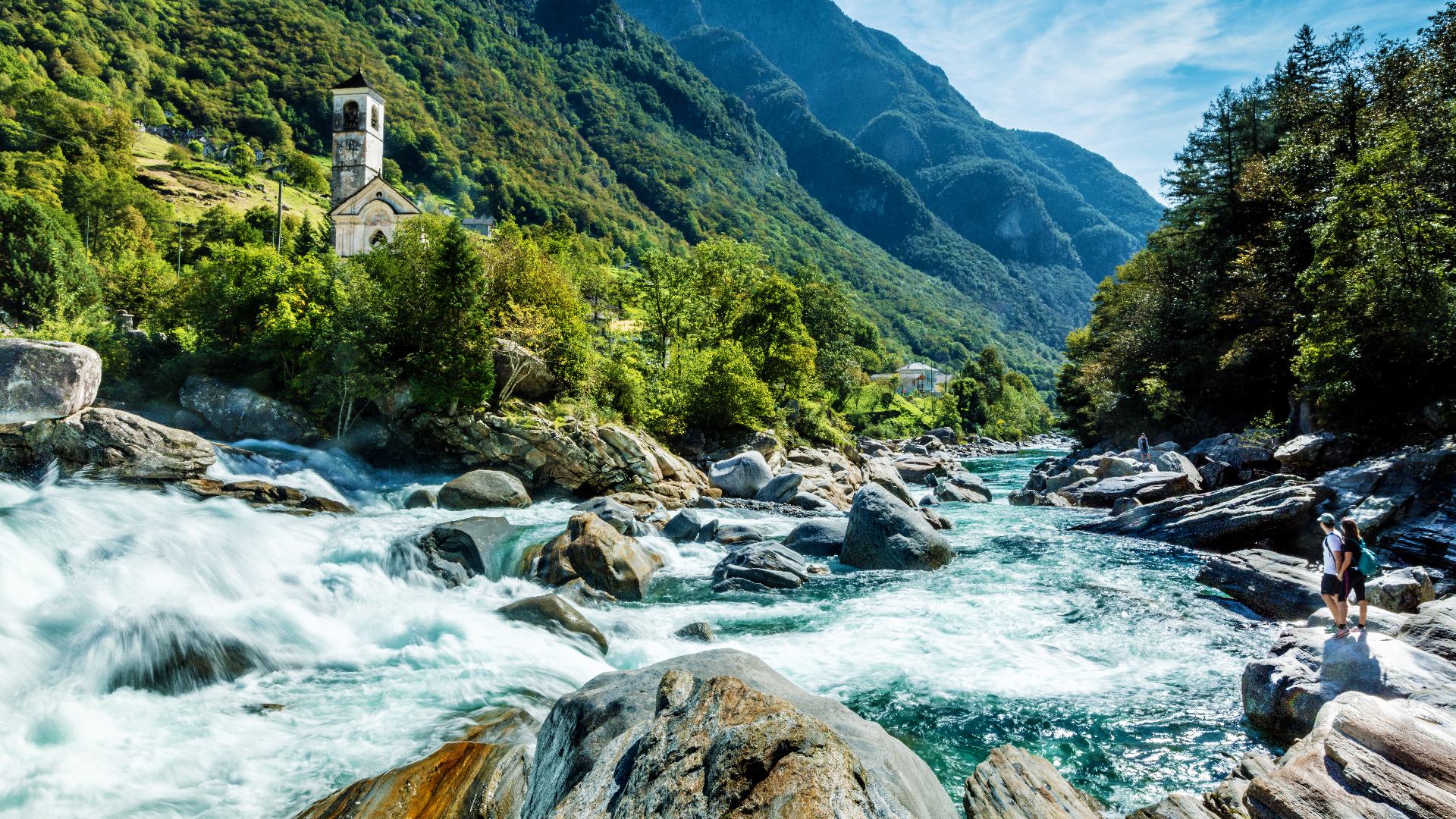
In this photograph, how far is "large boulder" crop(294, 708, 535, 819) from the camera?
210 inches

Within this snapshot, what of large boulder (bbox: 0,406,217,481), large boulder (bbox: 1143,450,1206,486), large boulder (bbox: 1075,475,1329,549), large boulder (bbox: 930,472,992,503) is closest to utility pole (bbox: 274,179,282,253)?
large boulder (bbox: 0,406,217,481)

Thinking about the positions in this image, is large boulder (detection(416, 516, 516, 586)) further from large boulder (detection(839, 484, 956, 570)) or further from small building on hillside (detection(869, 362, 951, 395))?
small building on hillside (detection(869, 362, 951, 395))

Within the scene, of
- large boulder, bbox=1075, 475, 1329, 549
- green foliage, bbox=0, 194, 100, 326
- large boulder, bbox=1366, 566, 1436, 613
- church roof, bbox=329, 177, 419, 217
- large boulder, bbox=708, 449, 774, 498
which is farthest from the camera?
church roof, bbox=329, 177, 419, 217

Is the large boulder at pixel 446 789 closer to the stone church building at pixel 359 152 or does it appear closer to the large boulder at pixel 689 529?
the large boulder at pixel 689 529

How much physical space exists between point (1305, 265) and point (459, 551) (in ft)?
116

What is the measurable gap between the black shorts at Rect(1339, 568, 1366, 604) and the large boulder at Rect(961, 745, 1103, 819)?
6082mm

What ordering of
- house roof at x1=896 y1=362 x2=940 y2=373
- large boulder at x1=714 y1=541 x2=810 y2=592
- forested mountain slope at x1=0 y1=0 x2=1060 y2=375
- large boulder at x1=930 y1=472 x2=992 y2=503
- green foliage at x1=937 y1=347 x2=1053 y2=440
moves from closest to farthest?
large boulder at x1=714 y1=541 x2=810 y2=592 < large boulder at x1=930 y1=472 x2=992 y2=503 < green foliage at x1=937 y1=347 x2=1053 y2=440 < forested mountain slope at x1=0 y1=0 x2=1060 y2=375 < house roof at x1=896 y1=362 x2=940 y2=373

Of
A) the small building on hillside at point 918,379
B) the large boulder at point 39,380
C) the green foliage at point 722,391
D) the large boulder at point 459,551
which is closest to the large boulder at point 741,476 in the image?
the green foliage at point 722,391

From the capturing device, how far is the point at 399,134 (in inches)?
5458

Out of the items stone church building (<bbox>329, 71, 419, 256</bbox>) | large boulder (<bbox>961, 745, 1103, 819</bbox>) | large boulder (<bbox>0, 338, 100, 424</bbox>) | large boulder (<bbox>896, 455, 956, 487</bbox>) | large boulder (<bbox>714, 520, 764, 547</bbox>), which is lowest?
large boulder (<bbox>896, 455, 956, 487</bbox>)

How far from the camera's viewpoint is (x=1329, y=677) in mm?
7371

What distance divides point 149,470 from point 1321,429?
3492 cm

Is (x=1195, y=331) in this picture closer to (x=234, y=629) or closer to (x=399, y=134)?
(x=234, y=629)

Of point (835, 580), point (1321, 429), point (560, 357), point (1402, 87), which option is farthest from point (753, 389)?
point (1402, 87)
